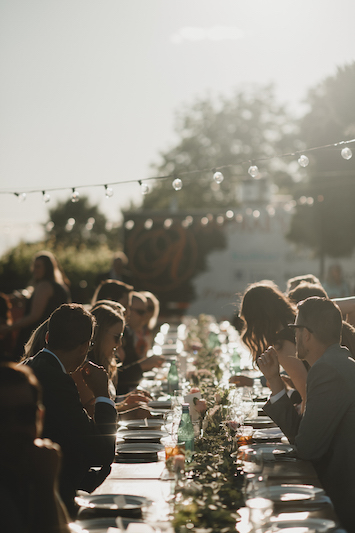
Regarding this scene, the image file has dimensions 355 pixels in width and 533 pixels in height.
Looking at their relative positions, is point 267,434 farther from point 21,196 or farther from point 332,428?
point 21,196

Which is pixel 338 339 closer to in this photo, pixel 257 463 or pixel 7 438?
pixel 257 463

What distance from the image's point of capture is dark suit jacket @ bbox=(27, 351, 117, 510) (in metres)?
2.21

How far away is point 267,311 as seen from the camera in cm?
346

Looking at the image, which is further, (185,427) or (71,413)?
(185,427)

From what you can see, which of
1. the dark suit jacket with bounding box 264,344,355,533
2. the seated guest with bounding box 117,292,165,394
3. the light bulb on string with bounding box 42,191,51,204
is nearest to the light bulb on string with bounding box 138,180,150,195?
the light bulb on string with bounding box 42,191,51,204

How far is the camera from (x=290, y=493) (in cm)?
200

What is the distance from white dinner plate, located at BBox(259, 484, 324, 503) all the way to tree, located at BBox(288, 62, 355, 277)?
7551 mm

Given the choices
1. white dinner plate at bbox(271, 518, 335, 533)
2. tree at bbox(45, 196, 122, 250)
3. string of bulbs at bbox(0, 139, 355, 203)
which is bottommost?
white dinner plate at bbox(271, 518, 335, 533)

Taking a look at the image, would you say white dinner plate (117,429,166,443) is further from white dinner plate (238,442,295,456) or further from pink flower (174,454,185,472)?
pink flower (174,454,185,472)

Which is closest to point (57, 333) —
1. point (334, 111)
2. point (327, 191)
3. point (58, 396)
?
point (58, 396)

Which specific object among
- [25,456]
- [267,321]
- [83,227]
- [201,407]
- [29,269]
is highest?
[83,227]

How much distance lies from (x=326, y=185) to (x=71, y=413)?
1203 centimetres

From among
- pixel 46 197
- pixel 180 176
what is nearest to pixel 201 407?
pixel 180 176

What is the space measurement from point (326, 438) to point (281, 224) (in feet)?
51.7
